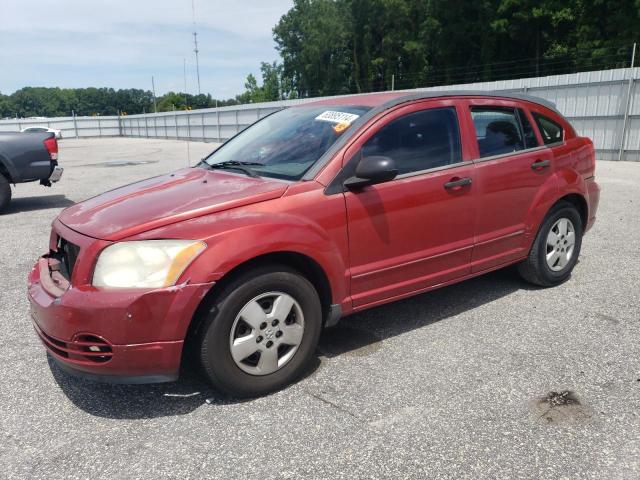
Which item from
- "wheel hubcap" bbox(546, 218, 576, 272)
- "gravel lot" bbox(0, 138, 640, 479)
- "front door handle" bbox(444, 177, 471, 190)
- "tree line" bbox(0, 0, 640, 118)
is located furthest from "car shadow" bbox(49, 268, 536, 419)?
"tree line" bbox(0, 0, 640, 118)

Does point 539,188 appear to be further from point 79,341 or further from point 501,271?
point 79,341

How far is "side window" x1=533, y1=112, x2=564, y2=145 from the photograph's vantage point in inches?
175

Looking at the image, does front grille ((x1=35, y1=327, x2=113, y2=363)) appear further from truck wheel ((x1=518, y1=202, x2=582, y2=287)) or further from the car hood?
truck wheel ((x1=518, y1=202, x2=582, y2=287))

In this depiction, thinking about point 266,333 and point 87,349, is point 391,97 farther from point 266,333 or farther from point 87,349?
point 87,349

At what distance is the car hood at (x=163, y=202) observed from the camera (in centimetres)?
275

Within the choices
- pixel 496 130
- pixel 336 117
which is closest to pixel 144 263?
pixel 336 117

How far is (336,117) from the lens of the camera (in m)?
3.55

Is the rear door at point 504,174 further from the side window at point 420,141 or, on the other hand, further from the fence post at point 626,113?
the fence post at point 626,113

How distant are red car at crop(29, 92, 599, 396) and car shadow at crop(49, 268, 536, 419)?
0.28 metres

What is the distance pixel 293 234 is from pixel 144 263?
0.80 meters

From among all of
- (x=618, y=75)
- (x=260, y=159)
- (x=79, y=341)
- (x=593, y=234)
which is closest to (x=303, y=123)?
(x=260, y=159)

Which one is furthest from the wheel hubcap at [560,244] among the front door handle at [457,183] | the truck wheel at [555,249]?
the front door handle at [457,183]

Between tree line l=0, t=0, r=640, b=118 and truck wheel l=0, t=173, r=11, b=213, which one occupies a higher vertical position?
tree line l=0, t=0, r=640, b=118

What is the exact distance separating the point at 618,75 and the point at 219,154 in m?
14.7
